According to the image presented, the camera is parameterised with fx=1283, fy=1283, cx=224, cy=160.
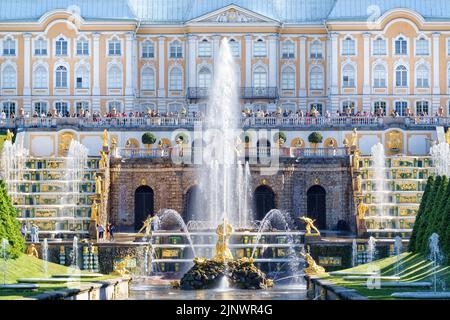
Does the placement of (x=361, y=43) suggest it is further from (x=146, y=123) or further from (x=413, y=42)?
(x=146, y=123)

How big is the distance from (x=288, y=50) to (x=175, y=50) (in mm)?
6277

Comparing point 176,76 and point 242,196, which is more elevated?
point 176,76

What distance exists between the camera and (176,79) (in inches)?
2800

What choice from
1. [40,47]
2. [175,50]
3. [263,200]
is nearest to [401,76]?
[175,50]

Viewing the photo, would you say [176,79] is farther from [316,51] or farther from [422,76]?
[422,76]

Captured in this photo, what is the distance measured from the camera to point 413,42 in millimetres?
69625

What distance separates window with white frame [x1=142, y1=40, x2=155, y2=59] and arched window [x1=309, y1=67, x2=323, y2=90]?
29.2ft

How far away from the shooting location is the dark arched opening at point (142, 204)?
174 feet

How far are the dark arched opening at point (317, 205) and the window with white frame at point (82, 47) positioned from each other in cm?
2095

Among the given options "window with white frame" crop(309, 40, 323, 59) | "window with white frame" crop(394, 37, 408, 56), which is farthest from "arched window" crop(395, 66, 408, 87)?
"window with white frame" crop(309, 40, 323, 59)

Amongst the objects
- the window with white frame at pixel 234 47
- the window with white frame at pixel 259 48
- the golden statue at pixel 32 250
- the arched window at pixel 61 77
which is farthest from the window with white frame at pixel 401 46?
the golden statue at pixel 32 250
